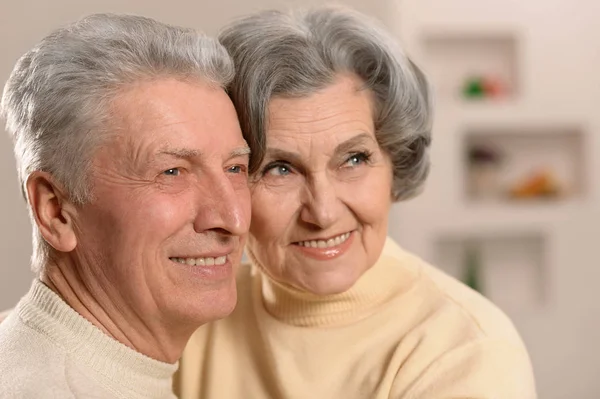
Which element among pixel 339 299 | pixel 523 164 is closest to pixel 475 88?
pixel 523 164

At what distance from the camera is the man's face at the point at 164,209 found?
155 cm

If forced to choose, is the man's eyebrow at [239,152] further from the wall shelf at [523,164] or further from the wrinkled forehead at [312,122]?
the wall shelf at [523,164]

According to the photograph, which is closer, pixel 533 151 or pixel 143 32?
pixel 143 32

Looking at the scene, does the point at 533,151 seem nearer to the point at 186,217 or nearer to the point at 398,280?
the point at 398,280

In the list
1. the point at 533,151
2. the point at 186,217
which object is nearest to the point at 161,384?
the point at 186,217

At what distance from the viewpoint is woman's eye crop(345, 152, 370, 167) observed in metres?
1.89

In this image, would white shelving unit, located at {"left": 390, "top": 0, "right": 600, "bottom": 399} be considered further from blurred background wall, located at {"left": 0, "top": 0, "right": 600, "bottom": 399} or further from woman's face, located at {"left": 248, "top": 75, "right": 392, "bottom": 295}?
woman's face, located at {"left": 248, "top": 75, "right": 392, "bottom": 295}

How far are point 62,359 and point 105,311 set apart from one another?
124 mm

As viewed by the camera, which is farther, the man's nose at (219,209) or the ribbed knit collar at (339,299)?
the ribbed knit collar at (339,299)

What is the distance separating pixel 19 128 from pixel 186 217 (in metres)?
0.33

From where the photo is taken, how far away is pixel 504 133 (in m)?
6.09

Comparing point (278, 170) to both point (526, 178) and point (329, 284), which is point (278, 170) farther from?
point (526, 178)

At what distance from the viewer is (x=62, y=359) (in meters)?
A: 1.54

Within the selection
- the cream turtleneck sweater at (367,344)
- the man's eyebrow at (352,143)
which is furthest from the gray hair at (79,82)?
the cream turtleneck sweater at (367,344)
